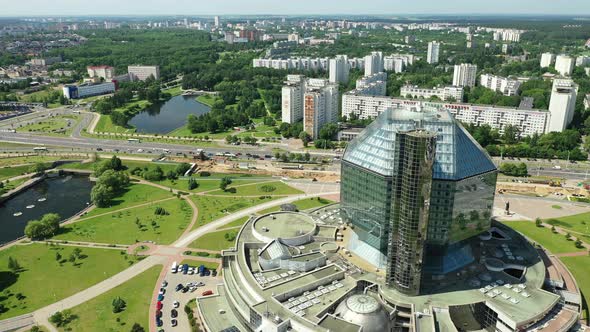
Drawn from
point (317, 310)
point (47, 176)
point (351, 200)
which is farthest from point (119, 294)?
point (47, 176)

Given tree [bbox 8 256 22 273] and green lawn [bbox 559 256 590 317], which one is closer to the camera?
green lawn [bbox 559 256 590 317]

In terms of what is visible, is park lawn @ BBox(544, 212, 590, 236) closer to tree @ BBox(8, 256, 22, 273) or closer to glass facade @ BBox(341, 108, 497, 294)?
glass facade @ BBox(341, 108, 497, 294)

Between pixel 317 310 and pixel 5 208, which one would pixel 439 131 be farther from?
pixel 5 208

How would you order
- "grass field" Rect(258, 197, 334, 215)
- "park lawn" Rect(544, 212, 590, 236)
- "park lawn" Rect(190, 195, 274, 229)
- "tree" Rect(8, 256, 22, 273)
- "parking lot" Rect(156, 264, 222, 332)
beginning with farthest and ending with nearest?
"grass field" Rect(258, 197, 334, 215), "park lawn" Rect(190, 195, 274, 229), "park lawn" Rect(544, 212, 590, 236), "tree" Rect(8, 256, 22, 273), "parking lot" Rect(156, 264, 222, 332)

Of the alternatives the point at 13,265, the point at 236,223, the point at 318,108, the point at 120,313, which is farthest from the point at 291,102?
the point at 120,313

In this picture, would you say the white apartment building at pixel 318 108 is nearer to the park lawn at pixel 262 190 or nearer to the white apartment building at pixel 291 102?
the white apartment building at pixel 291 102

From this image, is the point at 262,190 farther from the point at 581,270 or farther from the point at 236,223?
the point at 581,270

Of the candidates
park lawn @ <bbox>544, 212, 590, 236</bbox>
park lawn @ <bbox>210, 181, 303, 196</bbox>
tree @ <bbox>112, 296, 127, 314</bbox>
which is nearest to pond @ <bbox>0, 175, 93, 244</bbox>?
park lawn @ <bbox>210, 181, 303, 196</bbox>
